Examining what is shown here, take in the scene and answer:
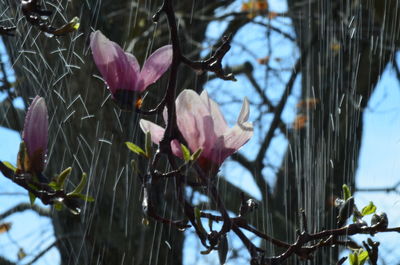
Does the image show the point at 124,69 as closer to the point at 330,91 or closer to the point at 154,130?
the point at 154,130

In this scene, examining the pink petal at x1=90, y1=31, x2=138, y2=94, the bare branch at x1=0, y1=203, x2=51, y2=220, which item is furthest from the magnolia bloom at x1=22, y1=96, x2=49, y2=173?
the bare branch at x1=0, y1=203, x2=51, y2=220

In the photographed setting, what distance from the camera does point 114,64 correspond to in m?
0.57

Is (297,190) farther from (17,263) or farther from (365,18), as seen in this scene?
(17,263)

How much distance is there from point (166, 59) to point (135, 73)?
3cm

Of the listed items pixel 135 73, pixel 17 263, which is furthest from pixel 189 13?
pixel 135 73

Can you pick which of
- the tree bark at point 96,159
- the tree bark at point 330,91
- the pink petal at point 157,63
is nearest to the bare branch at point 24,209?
the tree bark at point 96,159

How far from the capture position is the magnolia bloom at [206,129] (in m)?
0.56

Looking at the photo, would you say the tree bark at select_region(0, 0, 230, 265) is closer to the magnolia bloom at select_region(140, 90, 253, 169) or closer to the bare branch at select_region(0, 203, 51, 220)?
the bare branch at select_region(0, 203, 51, 220)

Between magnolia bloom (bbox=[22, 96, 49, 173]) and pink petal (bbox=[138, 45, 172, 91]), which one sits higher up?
pink petal (bbox=[138, 45, 172, 91])

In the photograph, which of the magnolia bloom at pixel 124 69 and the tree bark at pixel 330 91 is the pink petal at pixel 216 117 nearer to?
the magnolia bloom at pixel 124 69

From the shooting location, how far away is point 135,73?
0.58m

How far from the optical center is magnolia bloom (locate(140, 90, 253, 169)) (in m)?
0.56

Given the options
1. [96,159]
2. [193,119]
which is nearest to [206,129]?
[193,119]

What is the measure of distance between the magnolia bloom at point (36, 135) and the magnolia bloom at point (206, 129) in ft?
0.27
